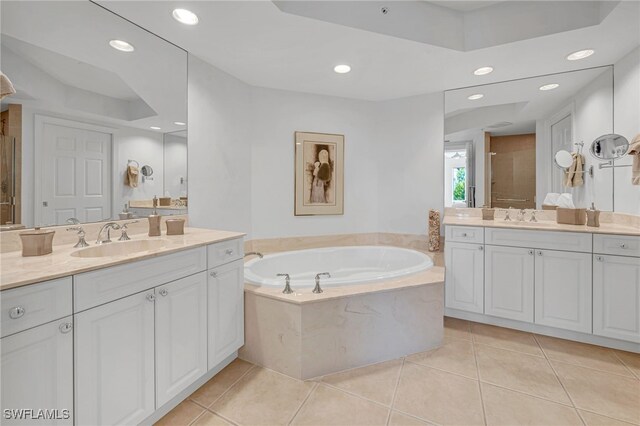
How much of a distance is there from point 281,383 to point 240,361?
0.41 m

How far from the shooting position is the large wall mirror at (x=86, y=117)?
58.1 inches

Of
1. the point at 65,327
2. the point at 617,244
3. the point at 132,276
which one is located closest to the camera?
the point at 65,327

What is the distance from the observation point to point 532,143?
2.90m

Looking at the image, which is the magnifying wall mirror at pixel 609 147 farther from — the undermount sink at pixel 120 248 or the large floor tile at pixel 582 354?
the undermount sink at pixel 120 248

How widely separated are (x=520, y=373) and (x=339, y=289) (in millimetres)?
1315

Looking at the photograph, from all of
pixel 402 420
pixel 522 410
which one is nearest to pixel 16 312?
pixel 402 420

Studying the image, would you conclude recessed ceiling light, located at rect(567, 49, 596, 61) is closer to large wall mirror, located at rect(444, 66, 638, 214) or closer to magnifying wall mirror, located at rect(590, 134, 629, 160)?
large wall mirror, located at rect(444, 66, 638, 214)

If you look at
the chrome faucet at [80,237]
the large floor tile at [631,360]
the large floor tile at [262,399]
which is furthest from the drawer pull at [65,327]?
the large floor tile at [631,360]

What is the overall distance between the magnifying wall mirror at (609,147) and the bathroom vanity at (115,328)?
10.1 feet


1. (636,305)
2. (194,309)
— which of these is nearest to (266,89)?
(194,309)

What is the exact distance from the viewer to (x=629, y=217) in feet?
7.60

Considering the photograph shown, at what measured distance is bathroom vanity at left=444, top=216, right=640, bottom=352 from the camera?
7.01 feet

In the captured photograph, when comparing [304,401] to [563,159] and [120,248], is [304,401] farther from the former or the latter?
→ [563,159]

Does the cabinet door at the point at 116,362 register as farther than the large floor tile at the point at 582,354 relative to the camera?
No
